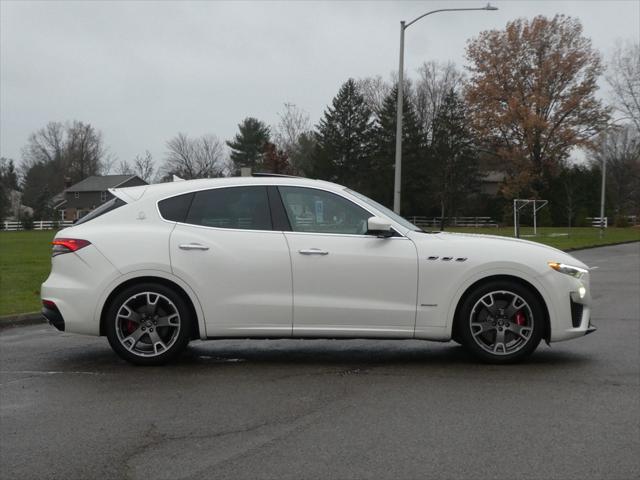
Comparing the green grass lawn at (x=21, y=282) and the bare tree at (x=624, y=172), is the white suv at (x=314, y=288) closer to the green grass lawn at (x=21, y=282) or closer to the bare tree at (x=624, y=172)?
the green grass lawn at (x=21, y=282)

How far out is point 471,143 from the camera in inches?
2552

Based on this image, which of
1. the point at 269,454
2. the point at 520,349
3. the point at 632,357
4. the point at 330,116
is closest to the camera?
the point at 269,454

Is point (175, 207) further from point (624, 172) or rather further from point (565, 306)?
point (624, 172)

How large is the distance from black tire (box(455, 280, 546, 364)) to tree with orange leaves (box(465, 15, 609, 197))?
4162cm

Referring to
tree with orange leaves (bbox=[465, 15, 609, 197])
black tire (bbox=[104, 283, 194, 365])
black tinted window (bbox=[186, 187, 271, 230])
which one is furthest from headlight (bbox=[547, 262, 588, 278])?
tree with orange leaves (bbox=[465, 15, 609, 197])

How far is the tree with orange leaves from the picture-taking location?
46750mm

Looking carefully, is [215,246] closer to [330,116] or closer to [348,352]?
[348,352]

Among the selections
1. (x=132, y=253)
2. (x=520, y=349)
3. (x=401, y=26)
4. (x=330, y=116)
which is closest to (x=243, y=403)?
(x=132, y=253)

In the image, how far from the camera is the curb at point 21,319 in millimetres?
9102

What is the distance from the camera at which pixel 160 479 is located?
→ 3.71m

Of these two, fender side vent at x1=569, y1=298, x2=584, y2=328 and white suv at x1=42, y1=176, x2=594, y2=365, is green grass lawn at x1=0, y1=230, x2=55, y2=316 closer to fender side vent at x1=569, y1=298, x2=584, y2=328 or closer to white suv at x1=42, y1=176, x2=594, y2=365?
white suv at x1=42, y1=176, x2=594, y2=365

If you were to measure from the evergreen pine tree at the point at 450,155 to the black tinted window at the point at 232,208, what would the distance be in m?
60.9

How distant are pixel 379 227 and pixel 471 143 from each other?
60870 millimetres

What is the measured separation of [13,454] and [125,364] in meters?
2.35
